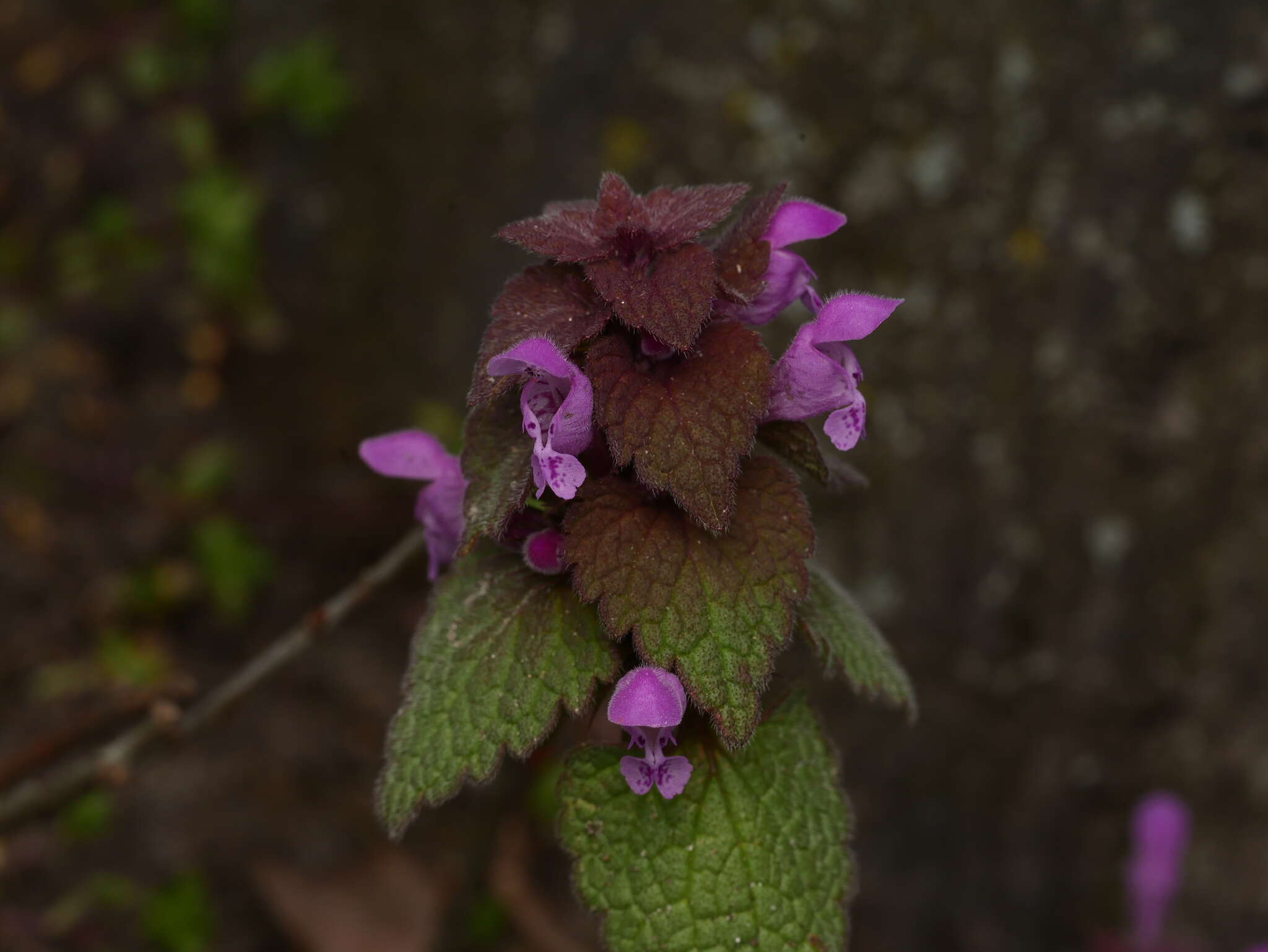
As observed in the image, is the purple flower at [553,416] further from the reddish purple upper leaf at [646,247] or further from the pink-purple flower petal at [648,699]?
the pink-purple flower petal at [648,699]

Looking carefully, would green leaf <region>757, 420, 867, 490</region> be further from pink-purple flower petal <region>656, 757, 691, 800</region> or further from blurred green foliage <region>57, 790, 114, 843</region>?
blurred green foliage <region>57, 790, 114, 843</region>

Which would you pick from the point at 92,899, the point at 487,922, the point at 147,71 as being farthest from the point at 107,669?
the point at 147,71

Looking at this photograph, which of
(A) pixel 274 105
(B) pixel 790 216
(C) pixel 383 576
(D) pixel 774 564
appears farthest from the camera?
(A) pixel 274 105

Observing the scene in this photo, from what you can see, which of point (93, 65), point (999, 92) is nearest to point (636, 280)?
point (999, 92)

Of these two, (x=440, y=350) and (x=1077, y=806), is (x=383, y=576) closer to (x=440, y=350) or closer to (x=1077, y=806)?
(x=440, y=350)

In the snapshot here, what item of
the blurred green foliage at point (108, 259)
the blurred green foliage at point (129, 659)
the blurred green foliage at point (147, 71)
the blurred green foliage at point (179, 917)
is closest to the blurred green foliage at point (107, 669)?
the blurred green foliage at point (129, 659)

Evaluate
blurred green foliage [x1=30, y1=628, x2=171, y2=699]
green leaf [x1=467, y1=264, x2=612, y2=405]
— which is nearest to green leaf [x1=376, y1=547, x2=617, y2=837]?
green leaf [x1=467, y1=264, x2=612, y2=405]
